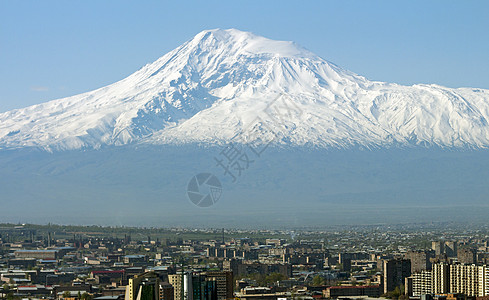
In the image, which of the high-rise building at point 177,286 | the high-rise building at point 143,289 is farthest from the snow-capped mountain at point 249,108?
the high-rise building at point 143,289

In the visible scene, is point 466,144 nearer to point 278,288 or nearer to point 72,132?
point 72,132

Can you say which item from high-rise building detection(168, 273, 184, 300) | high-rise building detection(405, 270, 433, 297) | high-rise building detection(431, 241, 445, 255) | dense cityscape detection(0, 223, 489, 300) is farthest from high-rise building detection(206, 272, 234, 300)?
high-rise building detection(431, 241, 445, 255)

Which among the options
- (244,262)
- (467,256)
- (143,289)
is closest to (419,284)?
(467,256)

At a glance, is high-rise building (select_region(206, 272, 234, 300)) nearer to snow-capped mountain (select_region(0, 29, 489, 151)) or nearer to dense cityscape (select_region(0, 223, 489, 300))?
dense cityscape (select_region(0, 223, 489, 300))

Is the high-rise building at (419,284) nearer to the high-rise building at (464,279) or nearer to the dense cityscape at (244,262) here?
the dense cityscape at (244,262)

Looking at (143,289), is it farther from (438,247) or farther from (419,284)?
(438,247)
